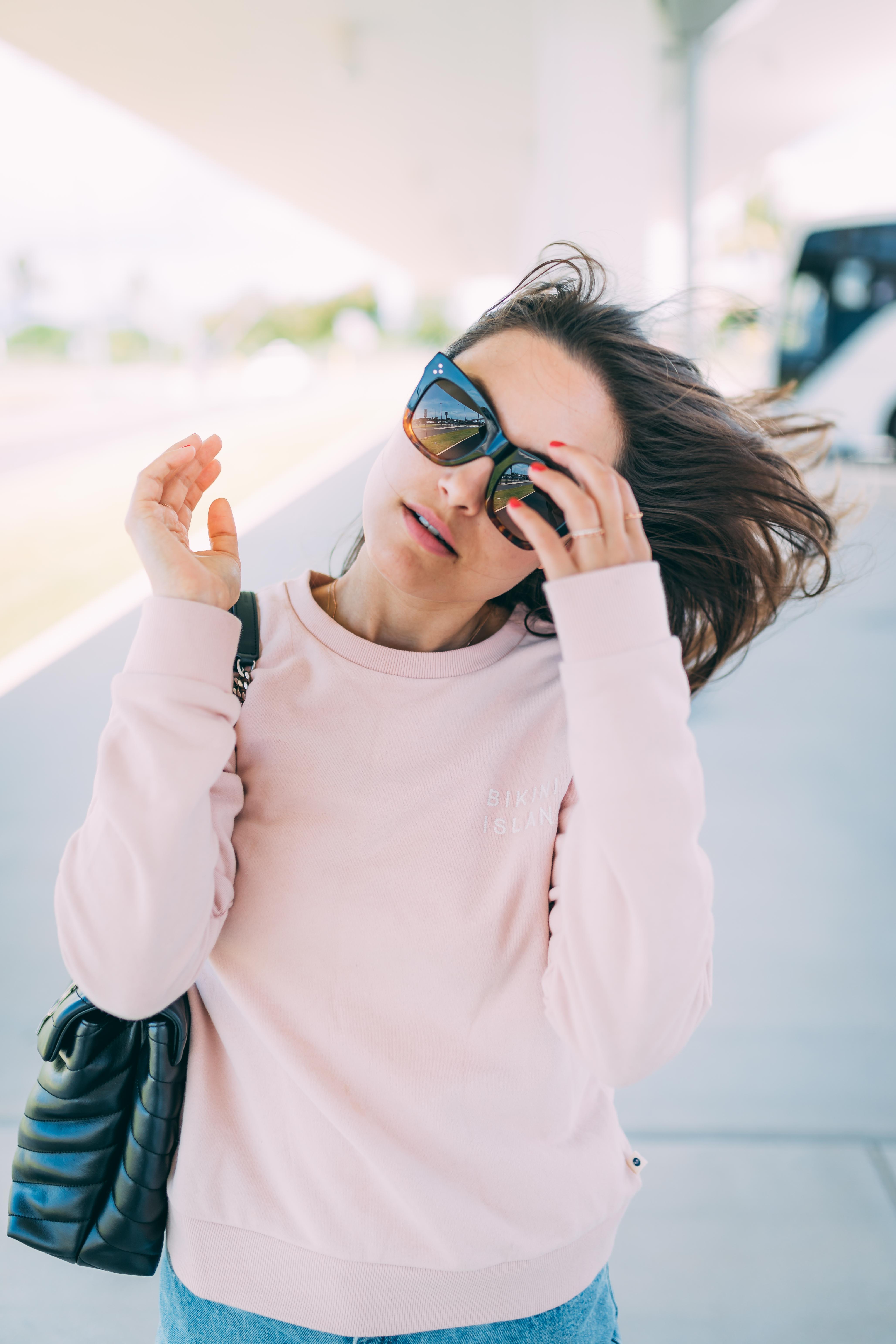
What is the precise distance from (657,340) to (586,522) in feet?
1.76

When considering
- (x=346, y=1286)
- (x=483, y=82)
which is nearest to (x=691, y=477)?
(x=346, y=1286)

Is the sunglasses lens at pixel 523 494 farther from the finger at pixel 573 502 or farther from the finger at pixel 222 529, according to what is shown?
the finger at pixel 222 529

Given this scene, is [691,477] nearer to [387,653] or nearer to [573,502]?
[573,502]

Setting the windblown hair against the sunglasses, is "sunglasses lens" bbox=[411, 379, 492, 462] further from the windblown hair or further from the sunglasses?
the windblown hair

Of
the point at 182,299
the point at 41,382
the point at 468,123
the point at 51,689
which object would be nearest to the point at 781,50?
the point at 468,123

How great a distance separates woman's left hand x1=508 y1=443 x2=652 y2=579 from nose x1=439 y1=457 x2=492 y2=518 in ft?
0.23

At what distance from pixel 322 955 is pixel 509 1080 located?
25 cm

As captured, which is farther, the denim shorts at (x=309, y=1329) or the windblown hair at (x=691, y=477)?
the windblown hair at (x=691, y=477)

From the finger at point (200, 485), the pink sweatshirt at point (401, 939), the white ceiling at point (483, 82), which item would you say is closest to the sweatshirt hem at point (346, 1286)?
the pink sweatshirt at point (401, 939)

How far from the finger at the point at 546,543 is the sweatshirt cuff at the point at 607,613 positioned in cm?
2

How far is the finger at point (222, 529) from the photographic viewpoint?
1044mm

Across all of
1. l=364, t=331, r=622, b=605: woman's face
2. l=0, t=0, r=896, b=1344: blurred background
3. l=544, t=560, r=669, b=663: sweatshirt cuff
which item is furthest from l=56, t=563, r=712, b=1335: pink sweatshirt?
l=0, t=0, r=896, b=1344: blurred background

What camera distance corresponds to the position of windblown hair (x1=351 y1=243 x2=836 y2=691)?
114cm

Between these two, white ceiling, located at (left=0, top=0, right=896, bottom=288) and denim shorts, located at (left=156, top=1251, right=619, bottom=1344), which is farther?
white ceiling, located at (left=0, top=0, right=896, bottom=288)
